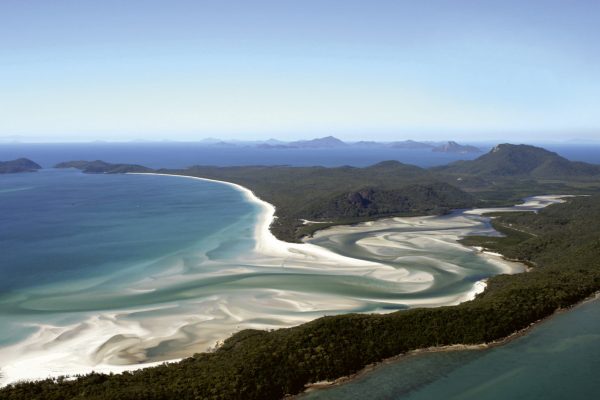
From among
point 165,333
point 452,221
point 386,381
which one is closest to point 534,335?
point 386,381

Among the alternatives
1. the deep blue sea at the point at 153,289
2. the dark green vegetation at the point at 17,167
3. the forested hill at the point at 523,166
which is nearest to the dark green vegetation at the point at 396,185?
the forested hill at the point at 523,166

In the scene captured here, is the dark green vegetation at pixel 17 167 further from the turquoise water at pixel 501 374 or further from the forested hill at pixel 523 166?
the turquoise water at pixel 501 374

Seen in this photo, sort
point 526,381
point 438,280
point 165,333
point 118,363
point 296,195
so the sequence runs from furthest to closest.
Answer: point 296,195
point 438,280
point 165,333
point 118,363
point 526,381

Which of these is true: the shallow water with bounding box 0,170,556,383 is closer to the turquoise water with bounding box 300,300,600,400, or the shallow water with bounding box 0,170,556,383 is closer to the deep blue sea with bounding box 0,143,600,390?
the deep blue sea with bounding box 0,143,600,390

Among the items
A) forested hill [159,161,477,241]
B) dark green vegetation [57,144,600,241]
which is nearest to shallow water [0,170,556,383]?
forested hill [159,161,477,241]

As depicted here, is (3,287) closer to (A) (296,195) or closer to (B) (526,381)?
(B) (526,381)

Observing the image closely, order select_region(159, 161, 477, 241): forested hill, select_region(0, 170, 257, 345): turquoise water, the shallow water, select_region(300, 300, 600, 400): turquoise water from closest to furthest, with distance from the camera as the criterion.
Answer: select_region(300, 300, 600, 400): turquoise water, the shallow water, select_region(0, 170, 257, 345): turquoise water, select_region(159, 161, 477, 241): forested hill

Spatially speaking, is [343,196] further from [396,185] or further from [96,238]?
[96,238]

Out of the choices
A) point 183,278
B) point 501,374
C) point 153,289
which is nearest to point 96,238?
point 183,278
